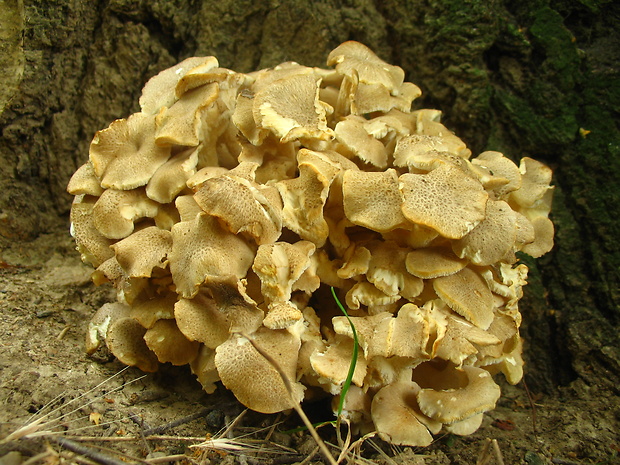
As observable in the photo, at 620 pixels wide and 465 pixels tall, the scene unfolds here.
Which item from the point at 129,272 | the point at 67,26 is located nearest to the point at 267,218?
the point at 129,272

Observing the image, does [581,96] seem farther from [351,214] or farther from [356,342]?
[356,342]

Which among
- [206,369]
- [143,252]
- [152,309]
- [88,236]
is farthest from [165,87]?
[206,369]

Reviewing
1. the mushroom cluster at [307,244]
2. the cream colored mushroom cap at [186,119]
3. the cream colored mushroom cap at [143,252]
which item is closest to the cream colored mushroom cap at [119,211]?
the mushroom cluster at [307,244]

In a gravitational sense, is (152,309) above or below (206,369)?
above

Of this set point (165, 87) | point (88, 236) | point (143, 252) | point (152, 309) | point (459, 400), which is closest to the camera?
point (459, 400)

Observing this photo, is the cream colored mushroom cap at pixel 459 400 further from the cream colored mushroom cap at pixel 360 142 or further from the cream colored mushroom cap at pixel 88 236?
the cream colored mushroom cap at pixel 88 236

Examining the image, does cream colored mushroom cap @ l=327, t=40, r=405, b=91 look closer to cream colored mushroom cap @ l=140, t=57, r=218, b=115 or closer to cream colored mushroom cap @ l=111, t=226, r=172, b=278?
cream colored mushroom cap @ l=140, t=57, r=218, b=115

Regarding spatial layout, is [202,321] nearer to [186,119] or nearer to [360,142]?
[186,119]
